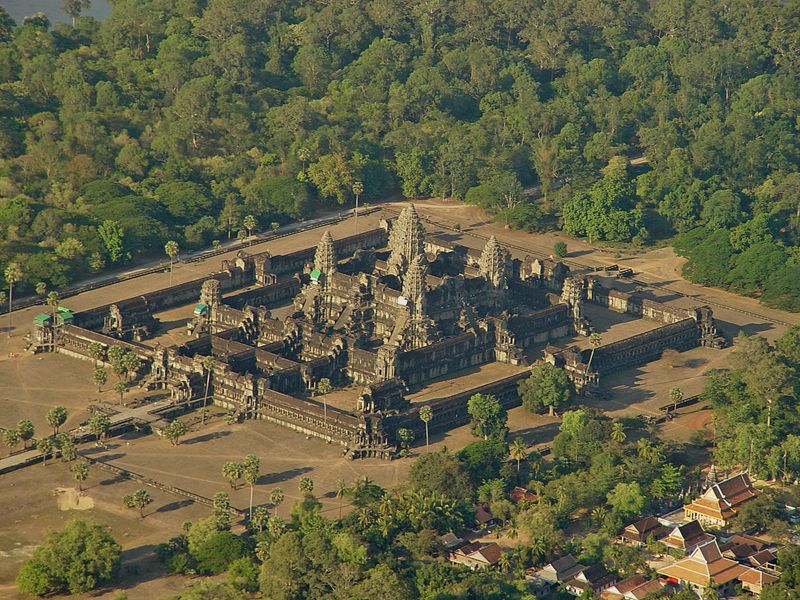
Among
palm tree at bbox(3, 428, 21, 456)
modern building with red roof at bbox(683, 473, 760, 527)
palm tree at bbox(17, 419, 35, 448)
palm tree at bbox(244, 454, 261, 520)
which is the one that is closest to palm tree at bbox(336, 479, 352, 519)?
palm tree at bbox(244, 454, 261, 520)

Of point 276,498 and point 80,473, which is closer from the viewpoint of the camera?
Result: point 276,498

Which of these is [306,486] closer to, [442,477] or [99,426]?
[442,477]

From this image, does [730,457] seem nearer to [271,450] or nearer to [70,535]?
[271,450]

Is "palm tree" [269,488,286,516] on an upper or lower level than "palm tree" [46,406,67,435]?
lower

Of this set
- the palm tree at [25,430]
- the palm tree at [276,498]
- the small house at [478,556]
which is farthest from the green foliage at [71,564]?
the small house at [478,556]

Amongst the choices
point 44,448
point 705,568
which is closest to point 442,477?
point 705,568

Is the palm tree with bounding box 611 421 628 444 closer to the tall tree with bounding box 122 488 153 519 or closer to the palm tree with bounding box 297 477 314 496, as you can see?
the palm tree with bounding box 297 477 314 496
